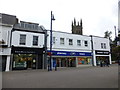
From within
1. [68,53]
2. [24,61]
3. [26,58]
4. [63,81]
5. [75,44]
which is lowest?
[63,81]

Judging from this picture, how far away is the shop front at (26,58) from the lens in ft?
72.9

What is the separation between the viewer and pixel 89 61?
31.0m

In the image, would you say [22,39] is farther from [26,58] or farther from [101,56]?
[101,56]

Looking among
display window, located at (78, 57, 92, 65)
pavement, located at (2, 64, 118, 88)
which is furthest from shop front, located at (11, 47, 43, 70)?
pavement, located at (2, 64, 118, 88)

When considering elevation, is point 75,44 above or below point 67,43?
below

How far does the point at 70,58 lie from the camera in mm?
28562

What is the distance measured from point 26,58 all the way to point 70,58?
9.52 metres

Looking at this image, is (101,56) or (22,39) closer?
(22,39)

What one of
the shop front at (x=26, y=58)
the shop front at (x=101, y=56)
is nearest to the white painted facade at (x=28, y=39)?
the shop front at (x=26, y=58)

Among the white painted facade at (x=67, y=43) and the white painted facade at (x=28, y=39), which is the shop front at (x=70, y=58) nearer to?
the white painted facade at (x=67, y=43)

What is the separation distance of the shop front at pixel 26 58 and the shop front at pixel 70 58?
286 centimetres

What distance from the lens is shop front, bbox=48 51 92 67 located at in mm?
26375

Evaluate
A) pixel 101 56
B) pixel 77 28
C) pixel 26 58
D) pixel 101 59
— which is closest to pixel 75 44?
pixel 101 56

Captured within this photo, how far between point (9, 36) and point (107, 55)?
77.1 feet
